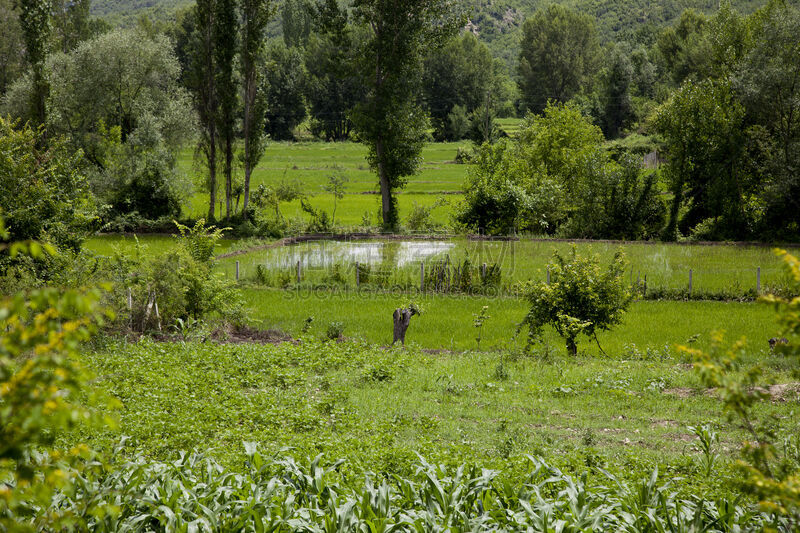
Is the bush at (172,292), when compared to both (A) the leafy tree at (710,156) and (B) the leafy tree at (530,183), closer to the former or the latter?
(B) the leafy tree at (530,183)

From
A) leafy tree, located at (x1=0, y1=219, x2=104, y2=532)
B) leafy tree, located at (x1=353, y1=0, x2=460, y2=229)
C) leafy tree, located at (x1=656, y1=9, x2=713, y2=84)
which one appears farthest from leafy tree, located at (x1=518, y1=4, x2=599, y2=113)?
leafy tree, located at (x1=0, y1=219, x2=104, y2=532)

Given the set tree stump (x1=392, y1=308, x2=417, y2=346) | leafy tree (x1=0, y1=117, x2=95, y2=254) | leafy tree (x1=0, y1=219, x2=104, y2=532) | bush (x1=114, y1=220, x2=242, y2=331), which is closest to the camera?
leafy tree (x1=0, y1=219, x2=104, y2=532)

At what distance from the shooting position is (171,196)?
125ft

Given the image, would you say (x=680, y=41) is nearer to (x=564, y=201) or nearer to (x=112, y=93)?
(x=564, y=201)

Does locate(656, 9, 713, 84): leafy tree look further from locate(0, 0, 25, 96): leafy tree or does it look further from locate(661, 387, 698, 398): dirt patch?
locate(661, 387, 698, 398): dirt patch

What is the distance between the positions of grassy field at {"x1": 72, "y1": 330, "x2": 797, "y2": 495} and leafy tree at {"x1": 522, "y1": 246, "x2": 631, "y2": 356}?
1.06 m

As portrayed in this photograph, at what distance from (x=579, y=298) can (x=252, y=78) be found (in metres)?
26.6

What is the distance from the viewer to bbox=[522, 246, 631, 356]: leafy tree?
15.3 metres

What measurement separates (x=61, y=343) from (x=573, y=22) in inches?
4712

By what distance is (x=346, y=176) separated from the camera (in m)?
55.5

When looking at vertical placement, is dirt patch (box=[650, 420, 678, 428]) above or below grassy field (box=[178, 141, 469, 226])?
below

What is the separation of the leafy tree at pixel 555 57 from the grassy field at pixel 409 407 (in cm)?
9098

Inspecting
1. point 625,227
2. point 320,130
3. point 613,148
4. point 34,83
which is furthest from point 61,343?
point 320,130

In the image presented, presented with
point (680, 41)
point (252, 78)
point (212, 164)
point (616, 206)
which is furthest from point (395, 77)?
point (680, 41)
